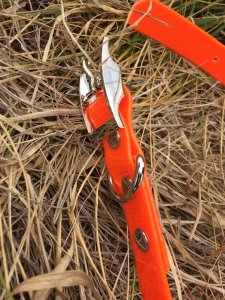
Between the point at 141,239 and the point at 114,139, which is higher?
the point at 114,139

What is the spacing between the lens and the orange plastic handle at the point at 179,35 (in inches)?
39.6

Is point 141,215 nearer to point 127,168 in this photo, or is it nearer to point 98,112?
point 127,168

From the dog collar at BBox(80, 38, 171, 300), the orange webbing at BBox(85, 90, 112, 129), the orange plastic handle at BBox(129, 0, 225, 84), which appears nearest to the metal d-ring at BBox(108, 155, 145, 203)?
the dog collar at BBox(80, 38, 171, 300)

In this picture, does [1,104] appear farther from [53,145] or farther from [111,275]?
[111,275]

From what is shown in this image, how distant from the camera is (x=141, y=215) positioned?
0.83 metres

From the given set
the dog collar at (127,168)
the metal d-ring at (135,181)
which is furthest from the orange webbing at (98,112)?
the metal d-ring at (135,181)

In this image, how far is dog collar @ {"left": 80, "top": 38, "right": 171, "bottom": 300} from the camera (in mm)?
817

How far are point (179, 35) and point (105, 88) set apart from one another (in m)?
0.29

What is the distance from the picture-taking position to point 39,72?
36.4 inches

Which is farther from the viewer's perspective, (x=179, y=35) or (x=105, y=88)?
(x=179, y=35)

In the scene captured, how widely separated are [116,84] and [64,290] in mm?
367

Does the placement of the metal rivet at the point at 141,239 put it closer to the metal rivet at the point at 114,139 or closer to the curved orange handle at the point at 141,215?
the curved orange handle at the point at 141,215

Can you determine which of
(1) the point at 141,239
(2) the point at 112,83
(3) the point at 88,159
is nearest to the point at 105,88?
(2) the point at 112,83

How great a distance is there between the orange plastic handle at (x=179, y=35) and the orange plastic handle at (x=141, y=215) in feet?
0.76
